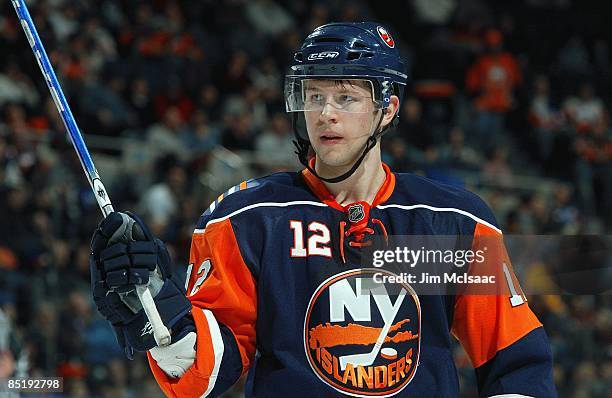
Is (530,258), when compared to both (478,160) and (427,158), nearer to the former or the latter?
(427,158)

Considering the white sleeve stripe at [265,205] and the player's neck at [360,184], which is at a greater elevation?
the player's neck at [360,184]

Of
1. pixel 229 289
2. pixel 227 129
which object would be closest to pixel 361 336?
pixel 229 289

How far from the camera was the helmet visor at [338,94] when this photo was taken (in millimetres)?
2768

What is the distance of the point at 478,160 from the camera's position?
10.2 m

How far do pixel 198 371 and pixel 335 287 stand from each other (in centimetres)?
39

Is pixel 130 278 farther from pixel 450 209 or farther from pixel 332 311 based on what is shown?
pixel 450 209

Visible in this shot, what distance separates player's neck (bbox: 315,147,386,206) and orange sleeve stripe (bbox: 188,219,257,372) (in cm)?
30

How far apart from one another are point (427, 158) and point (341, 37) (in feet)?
21.1

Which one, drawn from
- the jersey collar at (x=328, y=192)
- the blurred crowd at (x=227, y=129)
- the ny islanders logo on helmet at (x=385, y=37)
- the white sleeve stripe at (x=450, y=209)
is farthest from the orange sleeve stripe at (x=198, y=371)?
the blurred crowd at (x=227, y=129)

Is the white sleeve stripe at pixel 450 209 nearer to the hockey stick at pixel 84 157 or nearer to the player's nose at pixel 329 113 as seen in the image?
the player's nose at pixel 329 113

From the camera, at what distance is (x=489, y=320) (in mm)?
2793

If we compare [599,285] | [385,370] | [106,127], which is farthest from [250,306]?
[106,127]

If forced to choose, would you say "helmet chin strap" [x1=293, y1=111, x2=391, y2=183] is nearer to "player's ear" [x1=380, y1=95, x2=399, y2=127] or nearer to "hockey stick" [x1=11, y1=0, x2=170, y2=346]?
"player's ear" [x1=380, y1=95, x2=399, y2=127]

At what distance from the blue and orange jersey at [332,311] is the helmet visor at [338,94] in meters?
0.21
